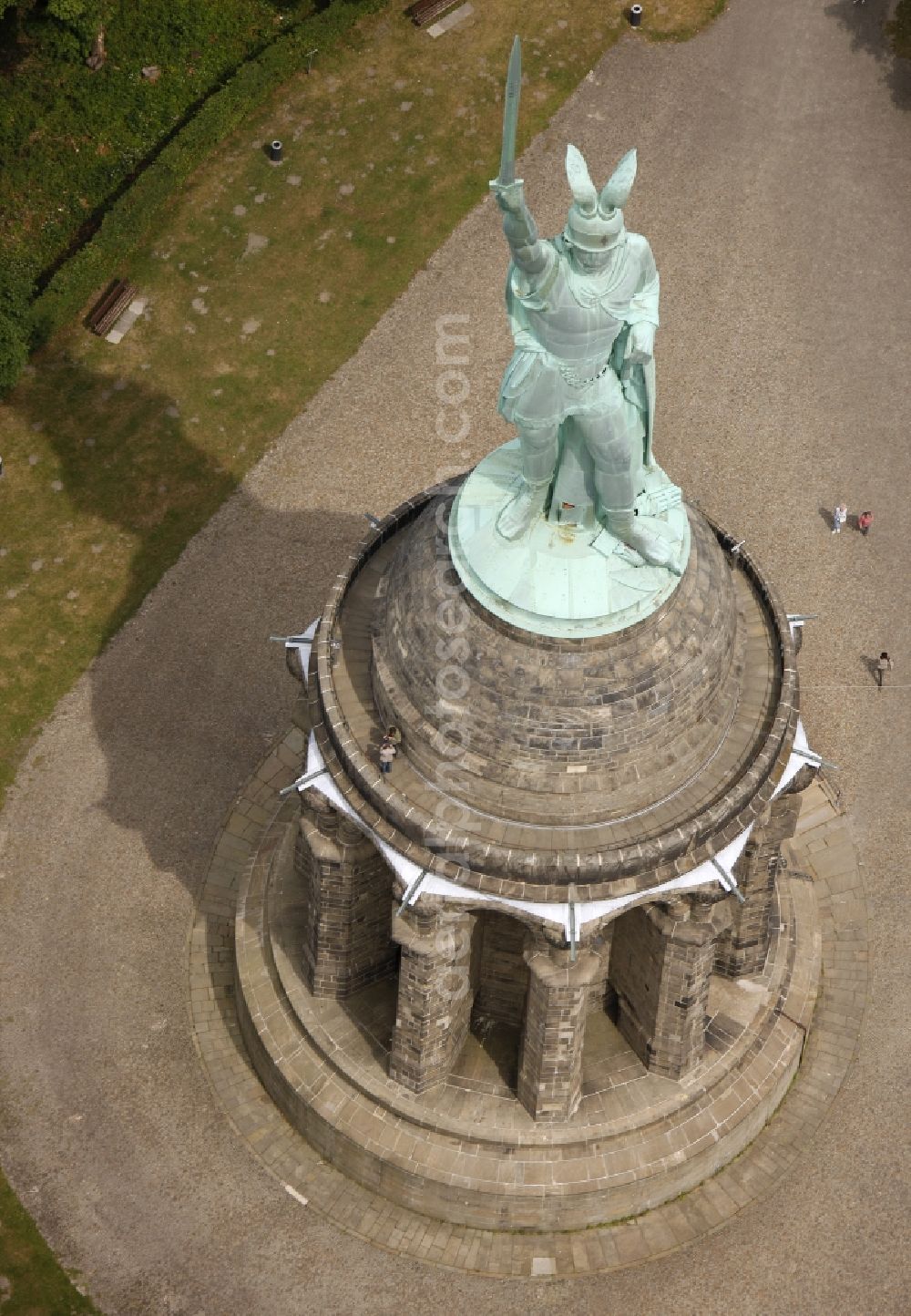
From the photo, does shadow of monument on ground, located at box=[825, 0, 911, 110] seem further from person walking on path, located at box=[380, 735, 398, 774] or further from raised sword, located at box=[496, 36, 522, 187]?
raised sword, located at box=[496, 36, 522, 187]

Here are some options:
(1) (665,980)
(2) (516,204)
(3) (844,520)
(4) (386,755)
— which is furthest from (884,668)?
(2) (516,204)

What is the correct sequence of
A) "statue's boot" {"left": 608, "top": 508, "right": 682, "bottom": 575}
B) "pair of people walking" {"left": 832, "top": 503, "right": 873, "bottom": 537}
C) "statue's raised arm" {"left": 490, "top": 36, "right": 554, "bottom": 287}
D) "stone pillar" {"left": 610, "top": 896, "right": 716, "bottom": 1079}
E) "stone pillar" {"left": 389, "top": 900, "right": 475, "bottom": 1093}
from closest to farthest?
"statue's raised arm" {"left": 490, "top": 36, "right": 554, "bottom": 287} → "statue's boot" {"left": 608, "top": 508, "right": 682, "bottom": 575} → "stone pillar" {"left": 389, "top": 900, "right": 475, "bottom": 1093} → "stone pillar" {"left": 610, "top": 896, "right": 716, "bottom": 1079} → "pair of people walking" {"left": 832, "top": 503, "right": 873, "bottom": 537}

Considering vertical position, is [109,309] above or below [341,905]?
above

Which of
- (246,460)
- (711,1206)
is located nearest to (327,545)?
(246,460)

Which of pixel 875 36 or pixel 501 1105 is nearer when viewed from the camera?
pixel 501 1105

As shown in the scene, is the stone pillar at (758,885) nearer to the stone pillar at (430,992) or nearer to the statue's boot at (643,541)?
the stone pillar at (430,992)

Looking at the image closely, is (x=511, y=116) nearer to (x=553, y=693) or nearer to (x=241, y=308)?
(x=553, y=693)

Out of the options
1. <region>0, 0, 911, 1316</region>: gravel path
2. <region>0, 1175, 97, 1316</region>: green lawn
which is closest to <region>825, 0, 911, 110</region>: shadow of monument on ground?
<region>0, 0, 911, 1316</region>: gravel path

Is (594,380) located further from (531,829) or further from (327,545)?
(327,545)
